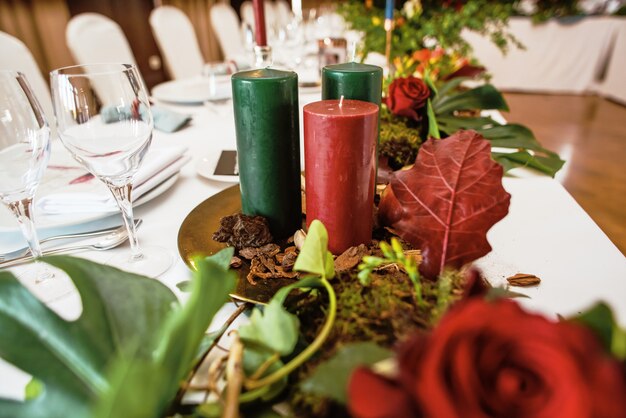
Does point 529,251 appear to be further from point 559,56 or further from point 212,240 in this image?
point 559,56

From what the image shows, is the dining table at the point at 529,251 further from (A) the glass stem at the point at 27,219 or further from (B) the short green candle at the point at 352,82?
(B) the short green candle at the point at 352,82

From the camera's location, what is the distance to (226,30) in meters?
2.79

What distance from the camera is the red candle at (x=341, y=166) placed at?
41cm

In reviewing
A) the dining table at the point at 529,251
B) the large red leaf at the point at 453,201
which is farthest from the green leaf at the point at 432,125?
the large red leaf at the point at 453,201

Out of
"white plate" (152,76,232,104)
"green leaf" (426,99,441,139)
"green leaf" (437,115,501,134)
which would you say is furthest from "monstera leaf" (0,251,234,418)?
"white plate" (152,76,232,104)

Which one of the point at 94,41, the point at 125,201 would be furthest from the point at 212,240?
the point at 94,41

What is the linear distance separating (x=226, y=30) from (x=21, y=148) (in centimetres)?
258

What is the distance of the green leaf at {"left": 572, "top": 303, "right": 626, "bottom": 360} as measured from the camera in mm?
196

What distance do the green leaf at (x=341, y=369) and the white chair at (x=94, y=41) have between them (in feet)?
5.11

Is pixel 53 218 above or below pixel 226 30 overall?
below

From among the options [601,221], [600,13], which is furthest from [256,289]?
[600,13]

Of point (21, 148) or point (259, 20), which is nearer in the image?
point (21, 148)

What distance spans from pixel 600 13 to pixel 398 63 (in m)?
4.55

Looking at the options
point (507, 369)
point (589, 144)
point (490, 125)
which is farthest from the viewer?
point (589, 144)
